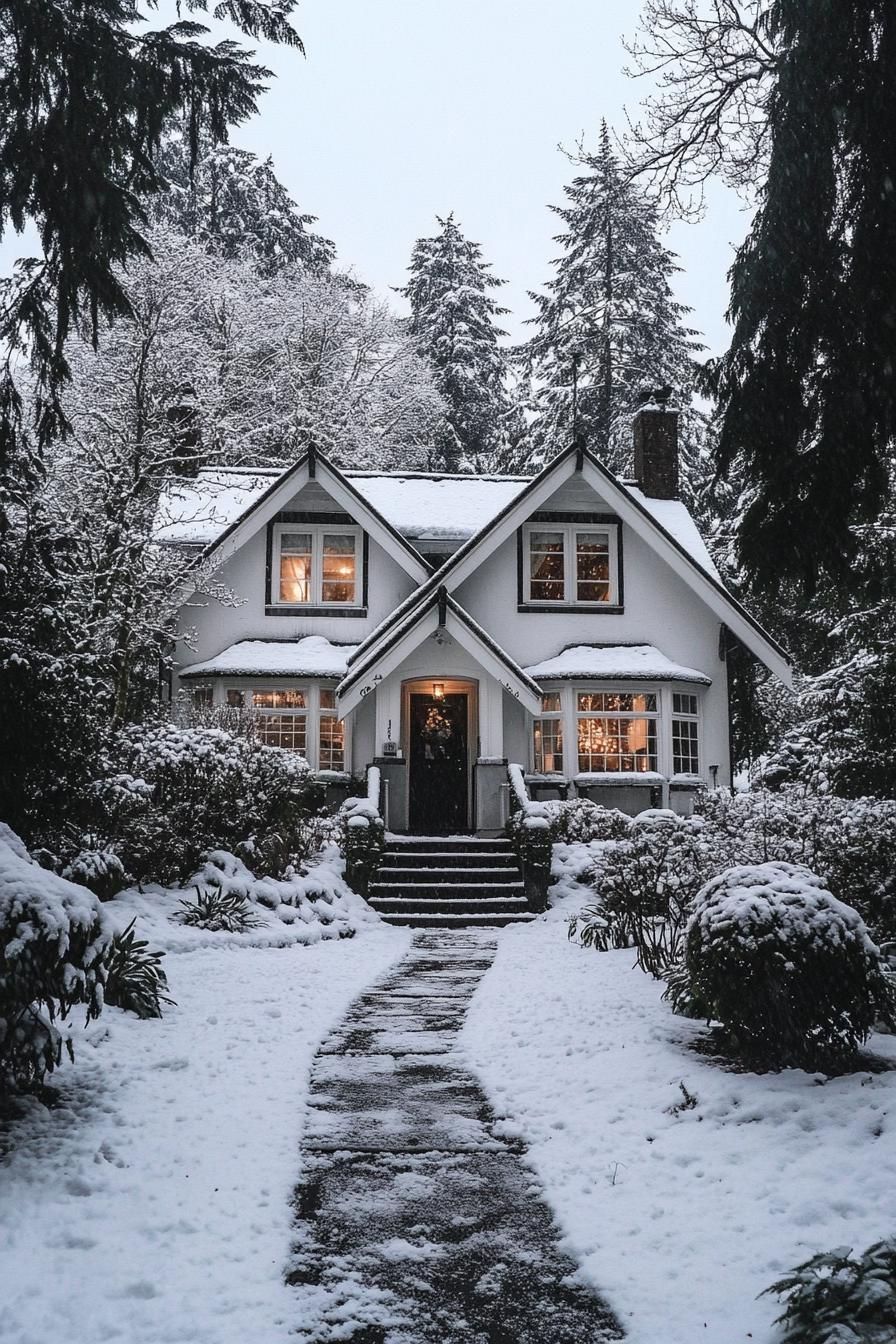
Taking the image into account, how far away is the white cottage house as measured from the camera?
1756 cm

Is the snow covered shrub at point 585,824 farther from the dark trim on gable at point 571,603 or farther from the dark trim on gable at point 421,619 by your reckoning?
the dark trim on gable at point 571,603

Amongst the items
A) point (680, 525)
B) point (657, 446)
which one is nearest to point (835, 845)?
point (680, 525)

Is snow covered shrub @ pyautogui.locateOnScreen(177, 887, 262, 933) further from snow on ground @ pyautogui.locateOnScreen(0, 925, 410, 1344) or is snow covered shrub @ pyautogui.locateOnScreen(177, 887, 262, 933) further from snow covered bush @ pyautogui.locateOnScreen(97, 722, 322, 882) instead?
snow on ground @ pyautogui.locateOnScreen(0, 925, 410, 1344)

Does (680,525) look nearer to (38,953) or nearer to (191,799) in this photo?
(191,799)

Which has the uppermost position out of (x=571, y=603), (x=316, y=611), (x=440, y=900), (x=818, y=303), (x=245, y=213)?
(x=245, y=213)

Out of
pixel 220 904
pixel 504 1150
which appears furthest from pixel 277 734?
pixel 504 1150

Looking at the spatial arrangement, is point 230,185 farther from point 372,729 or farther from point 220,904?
point 220,904

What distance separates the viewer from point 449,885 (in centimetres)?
1379

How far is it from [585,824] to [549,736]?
10.8 ft

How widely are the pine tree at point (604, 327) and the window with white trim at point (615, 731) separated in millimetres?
15832

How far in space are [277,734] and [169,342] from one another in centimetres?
917

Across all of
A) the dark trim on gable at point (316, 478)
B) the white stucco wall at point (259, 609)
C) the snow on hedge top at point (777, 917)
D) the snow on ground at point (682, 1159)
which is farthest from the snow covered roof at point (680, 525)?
the snow on ground at point (682, 1159)

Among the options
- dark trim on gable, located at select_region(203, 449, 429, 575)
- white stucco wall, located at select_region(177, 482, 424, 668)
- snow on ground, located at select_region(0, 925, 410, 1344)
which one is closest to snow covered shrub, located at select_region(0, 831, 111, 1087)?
snow on ground, located at select_region(0, 925, 410, 1344)

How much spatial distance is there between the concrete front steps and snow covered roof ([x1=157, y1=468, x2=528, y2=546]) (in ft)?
22.2
